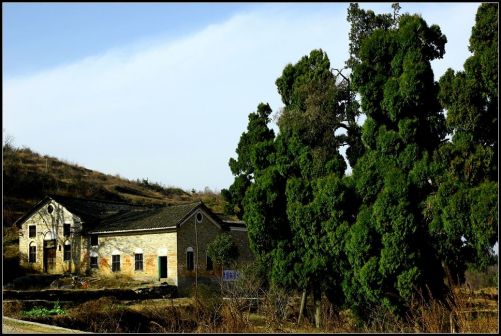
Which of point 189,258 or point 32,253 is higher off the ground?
point 32,253

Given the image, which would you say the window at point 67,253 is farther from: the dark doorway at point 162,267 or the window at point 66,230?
the dark doorway at point 162,267

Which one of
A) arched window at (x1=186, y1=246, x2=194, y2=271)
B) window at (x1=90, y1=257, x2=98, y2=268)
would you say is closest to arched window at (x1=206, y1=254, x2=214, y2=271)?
arched window at (x1=186, y1=246, x2=194, y2=271)

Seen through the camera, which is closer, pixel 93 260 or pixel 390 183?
pixel 390 183

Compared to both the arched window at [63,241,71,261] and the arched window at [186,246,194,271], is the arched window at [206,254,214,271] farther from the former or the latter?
the arched window at [63,241,71,261]

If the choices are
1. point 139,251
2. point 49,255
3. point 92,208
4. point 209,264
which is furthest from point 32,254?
point 209,264

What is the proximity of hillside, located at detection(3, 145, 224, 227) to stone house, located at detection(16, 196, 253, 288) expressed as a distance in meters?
6.59

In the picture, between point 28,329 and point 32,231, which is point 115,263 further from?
point 28,329

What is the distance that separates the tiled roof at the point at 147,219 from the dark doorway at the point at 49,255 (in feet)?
13.1

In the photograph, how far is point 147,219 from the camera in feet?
122

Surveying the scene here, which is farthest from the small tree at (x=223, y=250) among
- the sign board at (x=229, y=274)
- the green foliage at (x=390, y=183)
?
the green foliage at (x=390, y=183)

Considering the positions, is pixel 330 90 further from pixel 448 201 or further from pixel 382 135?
pixel 448 201

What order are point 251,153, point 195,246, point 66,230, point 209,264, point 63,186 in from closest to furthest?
A: point 251,153 → point 195,246 → point 209,264 → point 66,230 → point 63,186

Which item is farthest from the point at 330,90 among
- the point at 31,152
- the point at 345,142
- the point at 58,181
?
the point at 31,152

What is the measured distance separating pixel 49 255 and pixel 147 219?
8.60 metres
